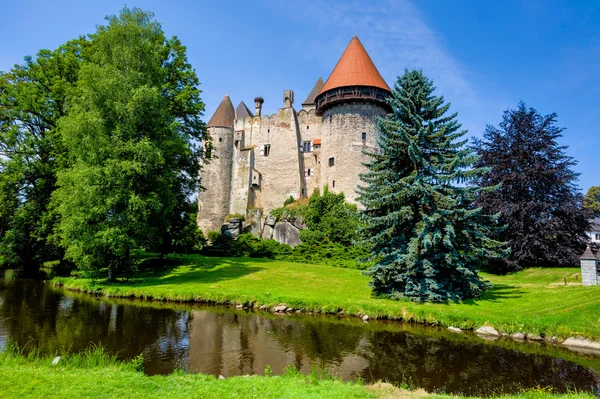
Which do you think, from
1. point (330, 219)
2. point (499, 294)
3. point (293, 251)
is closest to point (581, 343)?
point (499, 294)

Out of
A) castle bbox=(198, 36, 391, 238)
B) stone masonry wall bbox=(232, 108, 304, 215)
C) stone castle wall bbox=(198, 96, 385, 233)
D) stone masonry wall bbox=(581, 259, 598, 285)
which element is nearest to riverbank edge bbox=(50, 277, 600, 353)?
stone masonry wall bbox=(581, 259, 598, 285)

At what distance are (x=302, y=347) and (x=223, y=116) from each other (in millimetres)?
39211

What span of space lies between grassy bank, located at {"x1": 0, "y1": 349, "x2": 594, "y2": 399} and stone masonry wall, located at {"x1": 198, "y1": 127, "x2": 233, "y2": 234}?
119 ft

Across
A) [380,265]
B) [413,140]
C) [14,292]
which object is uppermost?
[413,140]

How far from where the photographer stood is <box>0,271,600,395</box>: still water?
8.28 metres

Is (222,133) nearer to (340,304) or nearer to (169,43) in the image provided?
(169,43)

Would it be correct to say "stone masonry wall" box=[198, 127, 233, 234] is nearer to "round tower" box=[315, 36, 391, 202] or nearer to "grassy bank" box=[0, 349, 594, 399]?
"round tower" box=[315, 36, 391, 202]

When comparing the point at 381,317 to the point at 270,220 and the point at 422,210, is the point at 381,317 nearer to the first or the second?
the point at 422,210

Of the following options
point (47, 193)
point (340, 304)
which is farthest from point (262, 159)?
point (340, 304)

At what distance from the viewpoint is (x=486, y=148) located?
A: 26.9 metres

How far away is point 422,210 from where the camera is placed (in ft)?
51.2

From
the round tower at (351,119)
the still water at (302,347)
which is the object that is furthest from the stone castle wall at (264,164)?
the still water at (302,347)

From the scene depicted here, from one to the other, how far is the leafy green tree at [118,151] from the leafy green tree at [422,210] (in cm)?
1085

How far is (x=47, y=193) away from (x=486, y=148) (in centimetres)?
2948
